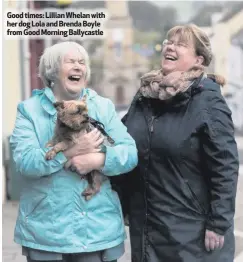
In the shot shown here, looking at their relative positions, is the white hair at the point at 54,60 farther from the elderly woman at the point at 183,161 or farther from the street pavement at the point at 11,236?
the street pavement at the point at 11,236

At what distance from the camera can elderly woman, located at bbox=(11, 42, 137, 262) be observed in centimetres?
271

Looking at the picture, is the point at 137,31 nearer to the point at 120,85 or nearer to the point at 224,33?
the point at 120,85

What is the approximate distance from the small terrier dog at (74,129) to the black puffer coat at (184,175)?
0.29 m

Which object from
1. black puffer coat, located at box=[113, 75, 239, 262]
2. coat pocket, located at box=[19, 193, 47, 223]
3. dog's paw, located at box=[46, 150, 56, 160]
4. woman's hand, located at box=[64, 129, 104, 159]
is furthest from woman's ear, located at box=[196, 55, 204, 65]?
coat pocket, located at box=[19, 193, 47, 223]

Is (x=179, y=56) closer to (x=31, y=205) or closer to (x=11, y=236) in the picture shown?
(x=31, y=205)

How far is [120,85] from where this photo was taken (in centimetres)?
1205

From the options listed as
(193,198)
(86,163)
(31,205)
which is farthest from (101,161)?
(193,198)

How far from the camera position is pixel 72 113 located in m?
2.63

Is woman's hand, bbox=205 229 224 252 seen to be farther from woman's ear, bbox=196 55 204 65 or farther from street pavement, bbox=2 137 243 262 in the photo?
street pavement, bbox=2 137 243 262

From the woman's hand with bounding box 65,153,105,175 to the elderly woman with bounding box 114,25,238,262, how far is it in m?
0.33

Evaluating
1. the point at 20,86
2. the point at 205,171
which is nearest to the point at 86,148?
the point at 205,171

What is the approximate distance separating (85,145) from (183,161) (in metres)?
0.57

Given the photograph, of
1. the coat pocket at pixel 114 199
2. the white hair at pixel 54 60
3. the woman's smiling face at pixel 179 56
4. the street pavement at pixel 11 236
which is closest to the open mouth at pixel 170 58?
the woman's smiling face at pixel 179 56

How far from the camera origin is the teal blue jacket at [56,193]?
2709 millimetres
